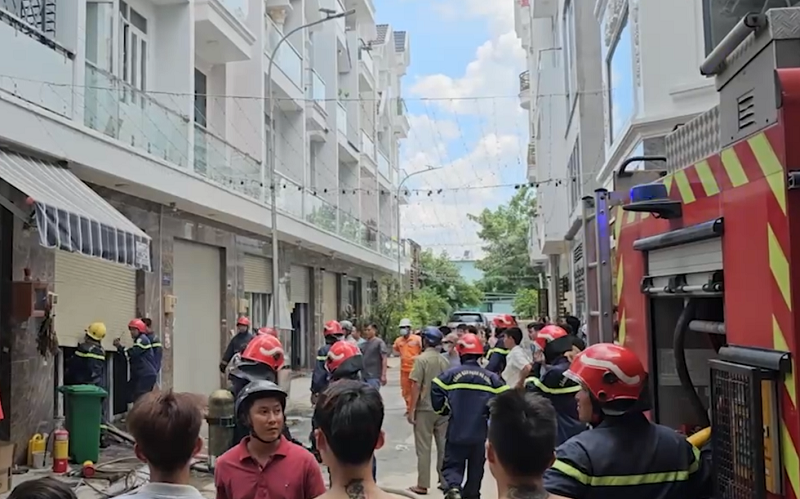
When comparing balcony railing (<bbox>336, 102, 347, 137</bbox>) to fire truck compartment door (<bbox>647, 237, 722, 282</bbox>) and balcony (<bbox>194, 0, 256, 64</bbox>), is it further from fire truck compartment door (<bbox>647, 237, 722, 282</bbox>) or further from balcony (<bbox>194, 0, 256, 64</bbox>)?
fire truck compartment door (<bbox>647, 237, 722, 282</bbox>)

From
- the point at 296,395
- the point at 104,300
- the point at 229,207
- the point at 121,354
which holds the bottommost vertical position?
the point at 296,395

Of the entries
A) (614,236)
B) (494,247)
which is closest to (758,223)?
(614,236)

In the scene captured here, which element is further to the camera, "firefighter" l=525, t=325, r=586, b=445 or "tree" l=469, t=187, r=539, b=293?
"tree" l=469, t=187, r=539, b=293

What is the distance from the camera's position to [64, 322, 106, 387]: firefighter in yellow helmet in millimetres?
10336

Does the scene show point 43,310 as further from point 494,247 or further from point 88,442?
point 494,247

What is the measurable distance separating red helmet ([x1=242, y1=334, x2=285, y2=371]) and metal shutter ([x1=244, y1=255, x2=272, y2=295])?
546 inches

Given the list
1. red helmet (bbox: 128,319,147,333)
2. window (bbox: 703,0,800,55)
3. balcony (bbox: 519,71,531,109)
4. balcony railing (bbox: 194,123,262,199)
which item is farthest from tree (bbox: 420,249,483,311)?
window (bbox: 703,0,800,55)

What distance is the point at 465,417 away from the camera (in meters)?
6.82

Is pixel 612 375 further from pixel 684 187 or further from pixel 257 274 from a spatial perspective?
pixel 257 274

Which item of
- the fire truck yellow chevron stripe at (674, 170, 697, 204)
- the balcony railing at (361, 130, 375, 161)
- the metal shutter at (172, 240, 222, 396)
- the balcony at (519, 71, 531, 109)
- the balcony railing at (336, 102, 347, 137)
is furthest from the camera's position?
the balcony at (519, 71, 531, 109)

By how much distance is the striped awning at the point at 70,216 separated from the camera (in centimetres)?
784

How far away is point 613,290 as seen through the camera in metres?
4.62

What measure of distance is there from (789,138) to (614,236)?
228 cm

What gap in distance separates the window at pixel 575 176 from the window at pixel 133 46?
8693mm
